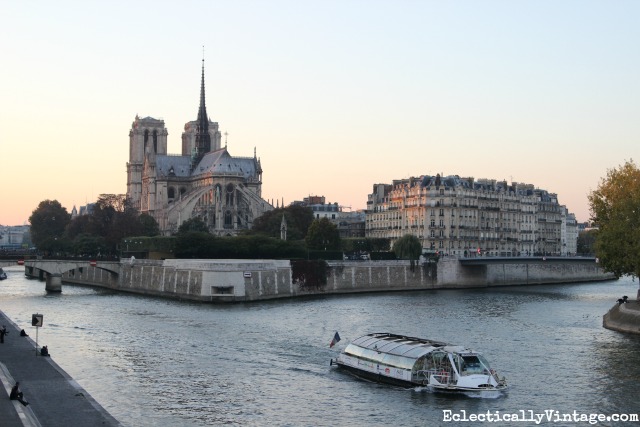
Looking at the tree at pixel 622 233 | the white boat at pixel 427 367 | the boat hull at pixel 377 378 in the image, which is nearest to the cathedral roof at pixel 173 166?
the tree at pixel 622 233

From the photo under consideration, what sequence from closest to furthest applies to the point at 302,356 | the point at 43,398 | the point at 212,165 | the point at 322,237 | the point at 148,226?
the point at 43,398 → the point at 302,356 → the point at 322,237 → the point at 148,226 → the point at 212,165

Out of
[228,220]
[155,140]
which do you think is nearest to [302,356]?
[228,220]

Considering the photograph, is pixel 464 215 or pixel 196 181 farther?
pixel 196 181

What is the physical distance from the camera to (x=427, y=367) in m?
39.4

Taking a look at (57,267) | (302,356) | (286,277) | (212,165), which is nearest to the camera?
(302,356)

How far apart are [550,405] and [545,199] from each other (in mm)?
125603

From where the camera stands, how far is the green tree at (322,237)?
114 m

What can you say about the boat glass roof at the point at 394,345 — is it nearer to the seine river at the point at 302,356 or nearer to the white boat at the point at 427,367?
the white boat at the point at 427,367

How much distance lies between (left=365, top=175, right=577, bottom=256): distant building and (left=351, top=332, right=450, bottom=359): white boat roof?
81.4 meters

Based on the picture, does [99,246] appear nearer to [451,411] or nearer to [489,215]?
[489,215]

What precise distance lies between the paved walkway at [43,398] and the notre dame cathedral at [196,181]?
118328mm

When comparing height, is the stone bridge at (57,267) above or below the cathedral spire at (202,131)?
below

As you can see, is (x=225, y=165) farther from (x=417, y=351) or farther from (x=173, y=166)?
(x=417, y=351)

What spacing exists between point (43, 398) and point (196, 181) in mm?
146238
